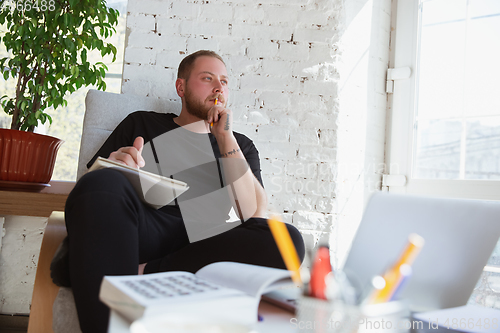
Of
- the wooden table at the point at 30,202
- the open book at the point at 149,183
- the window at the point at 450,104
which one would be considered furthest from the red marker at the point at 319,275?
the window at the point at 450,104

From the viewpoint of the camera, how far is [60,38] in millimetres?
1686

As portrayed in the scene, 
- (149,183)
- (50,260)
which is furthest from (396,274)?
(50,260)

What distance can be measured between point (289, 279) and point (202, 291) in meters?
0.12

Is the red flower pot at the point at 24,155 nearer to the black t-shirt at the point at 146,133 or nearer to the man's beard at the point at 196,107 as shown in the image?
the black t-shirt at the point at 146,133

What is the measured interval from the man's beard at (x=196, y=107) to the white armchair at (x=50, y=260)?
1.12ft

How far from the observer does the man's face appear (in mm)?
1735

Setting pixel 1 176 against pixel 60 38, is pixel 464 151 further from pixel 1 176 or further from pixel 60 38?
pixel 1 176

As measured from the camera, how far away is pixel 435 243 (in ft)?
2.66

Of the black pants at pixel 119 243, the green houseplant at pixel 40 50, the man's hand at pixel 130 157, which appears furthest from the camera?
the green houseplant at pixel 40 50

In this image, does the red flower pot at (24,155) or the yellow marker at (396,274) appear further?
the red flower pot at (24,155)

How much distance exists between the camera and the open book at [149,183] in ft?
3.08

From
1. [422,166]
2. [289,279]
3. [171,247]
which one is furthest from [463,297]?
[422,166]

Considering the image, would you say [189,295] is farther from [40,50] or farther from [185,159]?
[40,50]

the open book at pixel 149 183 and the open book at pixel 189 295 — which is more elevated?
the open book at pixel 149 183
